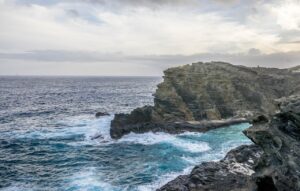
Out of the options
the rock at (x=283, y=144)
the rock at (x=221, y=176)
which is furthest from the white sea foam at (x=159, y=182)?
the rock at (x=283, y=144)

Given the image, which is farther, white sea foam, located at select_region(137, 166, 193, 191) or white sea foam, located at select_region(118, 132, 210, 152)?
white sea foam, located at select_region(118, 132, 210, 152)

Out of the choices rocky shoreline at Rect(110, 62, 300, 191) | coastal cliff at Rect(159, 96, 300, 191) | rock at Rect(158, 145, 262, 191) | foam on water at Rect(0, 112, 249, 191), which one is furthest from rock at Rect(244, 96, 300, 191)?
foam on water at Rect(0, 112, 249, 191)

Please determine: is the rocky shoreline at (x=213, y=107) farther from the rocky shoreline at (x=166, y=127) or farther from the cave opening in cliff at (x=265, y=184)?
the cave opening in cliff at (x=265, y=184)

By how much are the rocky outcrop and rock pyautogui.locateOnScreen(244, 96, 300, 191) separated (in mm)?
46178

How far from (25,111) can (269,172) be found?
3349 inches

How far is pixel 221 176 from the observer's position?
37.2m

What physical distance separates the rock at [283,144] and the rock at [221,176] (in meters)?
8.59

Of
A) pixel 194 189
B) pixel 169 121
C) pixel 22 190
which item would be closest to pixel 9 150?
pixel 22 190

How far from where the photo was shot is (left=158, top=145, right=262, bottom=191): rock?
34.4 meters

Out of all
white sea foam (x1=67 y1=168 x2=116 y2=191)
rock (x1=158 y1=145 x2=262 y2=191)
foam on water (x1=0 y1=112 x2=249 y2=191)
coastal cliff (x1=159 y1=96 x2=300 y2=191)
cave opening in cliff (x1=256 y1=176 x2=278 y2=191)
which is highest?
coastal cliff (x1=159 y1=96 x2=300 y2=191)

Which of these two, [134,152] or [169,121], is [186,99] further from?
[134,152]

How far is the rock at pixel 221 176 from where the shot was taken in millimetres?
34375

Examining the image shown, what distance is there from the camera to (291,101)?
2231 centimetres

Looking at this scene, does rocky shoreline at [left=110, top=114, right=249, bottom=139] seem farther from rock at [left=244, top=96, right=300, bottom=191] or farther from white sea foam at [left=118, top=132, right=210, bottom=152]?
rock at [left=244, top=96, right=300, bottom=191]
